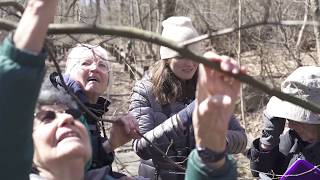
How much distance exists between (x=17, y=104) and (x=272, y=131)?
2.08 meters

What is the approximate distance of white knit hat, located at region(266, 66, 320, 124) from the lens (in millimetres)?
3223

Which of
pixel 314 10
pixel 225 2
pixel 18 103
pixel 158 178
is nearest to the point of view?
pixel 18 103

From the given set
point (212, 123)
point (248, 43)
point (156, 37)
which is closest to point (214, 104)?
point (212, 123)

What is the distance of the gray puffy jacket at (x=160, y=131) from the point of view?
3074 millimetres

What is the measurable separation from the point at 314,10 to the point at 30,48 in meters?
4.72

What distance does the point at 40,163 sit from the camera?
197 centimetres

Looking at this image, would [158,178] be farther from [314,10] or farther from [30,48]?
[314,10]

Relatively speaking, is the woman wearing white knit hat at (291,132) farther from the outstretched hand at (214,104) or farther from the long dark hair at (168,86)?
the outstretched hand at (214,104)

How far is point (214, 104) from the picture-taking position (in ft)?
5.90

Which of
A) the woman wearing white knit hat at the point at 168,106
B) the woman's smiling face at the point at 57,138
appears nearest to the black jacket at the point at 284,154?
the woman wearing white knit hat at the point at 168,106

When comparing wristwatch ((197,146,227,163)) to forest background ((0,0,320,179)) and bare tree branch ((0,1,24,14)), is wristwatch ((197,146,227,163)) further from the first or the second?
forest background ((0,0,320,179))

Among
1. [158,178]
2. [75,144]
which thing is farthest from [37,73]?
[158,178]

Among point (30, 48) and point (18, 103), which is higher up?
point (30, 48)

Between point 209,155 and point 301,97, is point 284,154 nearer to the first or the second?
point 301,97
